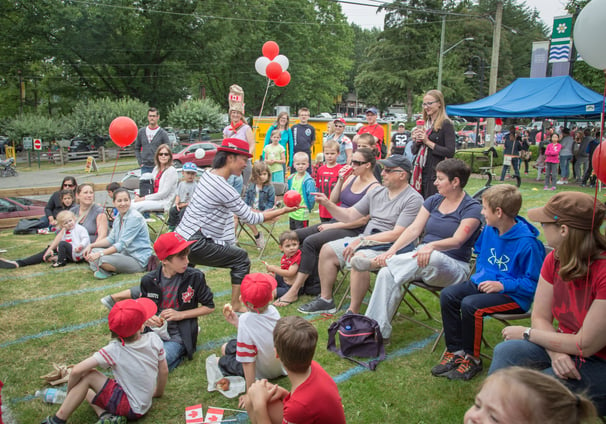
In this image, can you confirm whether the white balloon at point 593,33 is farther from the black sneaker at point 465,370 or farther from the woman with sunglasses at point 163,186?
the woman with sunglasses at point 163,186

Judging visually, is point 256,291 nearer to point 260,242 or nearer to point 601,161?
point 601,161

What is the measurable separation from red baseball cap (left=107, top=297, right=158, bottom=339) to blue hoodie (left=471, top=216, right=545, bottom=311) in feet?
7.82

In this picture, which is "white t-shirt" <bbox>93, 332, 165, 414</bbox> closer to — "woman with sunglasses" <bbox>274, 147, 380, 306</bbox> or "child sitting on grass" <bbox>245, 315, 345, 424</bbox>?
"child sitting on grass" <bbox>245, 315, 345, 424</bbox>

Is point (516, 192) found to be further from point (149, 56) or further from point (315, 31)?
point (315, 31)

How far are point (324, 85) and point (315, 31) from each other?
16.0 ft

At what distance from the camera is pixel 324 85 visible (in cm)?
4300

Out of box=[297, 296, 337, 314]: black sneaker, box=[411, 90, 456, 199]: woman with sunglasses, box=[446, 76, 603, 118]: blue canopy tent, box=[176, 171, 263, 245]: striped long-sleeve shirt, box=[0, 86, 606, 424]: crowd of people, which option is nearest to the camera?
box=[0, 86, 606, 424]: crowd of people

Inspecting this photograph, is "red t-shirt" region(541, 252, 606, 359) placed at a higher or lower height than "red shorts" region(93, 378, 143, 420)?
higher

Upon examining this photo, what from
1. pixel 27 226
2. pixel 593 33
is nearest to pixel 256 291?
pixel 593 33

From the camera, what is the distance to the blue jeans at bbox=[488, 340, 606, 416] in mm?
2258

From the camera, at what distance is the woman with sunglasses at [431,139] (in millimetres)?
5449

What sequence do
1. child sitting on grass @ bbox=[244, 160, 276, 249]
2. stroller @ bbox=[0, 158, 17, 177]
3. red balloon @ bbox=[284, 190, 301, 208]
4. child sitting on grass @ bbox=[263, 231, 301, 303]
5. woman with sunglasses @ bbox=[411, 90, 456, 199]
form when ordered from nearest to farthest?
red balloon @ bbox=[284, 190, 301, 208] → child sitting on grass @ bbox=[263, 231, 301, 303] → woman with sunglasses @ bbox=[411, 90, 456, 199] → child sitting on grass @ bbox=[244, 160, 276, 249] → stroller @ bbox=[0, 158, 17, 177]

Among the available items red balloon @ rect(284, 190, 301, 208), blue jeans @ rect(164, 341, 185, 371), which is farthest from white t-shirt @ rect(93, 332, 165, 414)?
red balloon @ rect(284, 190, 301, 208)

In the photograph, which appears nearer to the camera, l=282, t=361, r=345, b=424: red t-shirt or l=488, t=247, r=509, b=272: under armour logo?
l=282, t=361, r=345, b=424: red t-shirt
